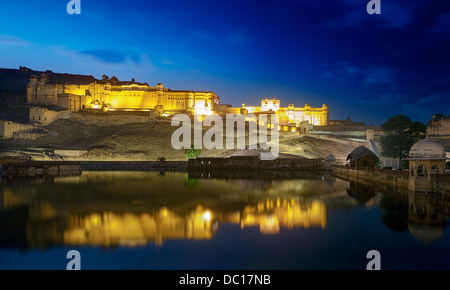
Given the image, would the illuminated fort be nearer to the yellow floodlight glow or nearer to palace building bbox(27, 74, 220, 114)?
palace building bbox(27, 74, 220, 114)

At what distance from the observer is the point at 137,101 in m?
86.4

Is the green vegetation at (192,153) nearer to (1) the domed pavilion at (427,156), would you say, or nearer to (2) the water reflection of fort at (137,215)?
(2) the water reflection of fort at (137,215)

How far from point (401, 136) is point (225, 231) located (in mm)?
37612

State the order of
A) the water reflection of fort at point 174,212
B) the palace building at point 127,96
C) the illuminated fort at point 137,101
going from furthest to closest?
1. the palace building at point 127,96
2. the illuminated fort at point 137,101
3. the water reflection of fort at point 174,212

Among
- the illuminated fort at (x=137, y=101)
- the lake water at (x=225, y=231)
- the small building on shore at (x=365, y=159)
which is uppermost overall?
the illuminated fort at (x=137, y=101)

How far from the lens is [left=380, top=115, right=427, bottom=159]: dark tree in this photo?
41297 mm

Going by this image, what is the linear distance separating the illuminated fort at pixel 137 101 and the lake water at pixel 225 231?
5979cm

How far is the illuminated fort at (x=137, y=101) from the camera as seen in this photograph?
253 ft

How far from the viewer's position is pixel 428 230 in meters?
11.9

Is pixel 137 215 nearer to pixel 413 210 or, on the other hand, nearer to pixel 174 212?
pixel 174 212

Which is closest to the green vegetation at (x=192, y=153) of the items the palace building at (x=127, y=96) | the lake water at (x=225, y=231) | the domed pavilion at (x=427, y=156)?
the lake water at (x=225, y=231)
